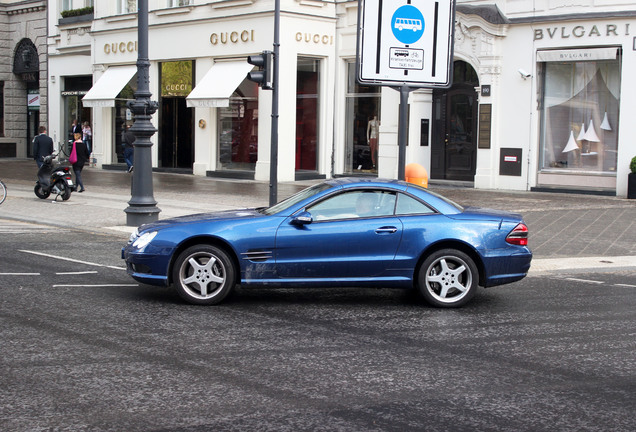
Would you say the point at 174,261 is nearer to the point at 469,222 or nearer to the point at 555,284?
the point at 469,222

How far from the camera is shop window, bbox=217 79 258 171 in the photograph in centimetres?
2841

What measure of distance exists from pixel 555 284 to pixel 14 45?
3579cm

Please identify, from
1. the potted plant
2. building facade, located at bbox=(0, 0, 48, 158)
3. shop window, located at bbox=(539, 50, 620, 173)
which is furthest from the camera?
building facade, located at bbox=(0, 0, 48, 158)

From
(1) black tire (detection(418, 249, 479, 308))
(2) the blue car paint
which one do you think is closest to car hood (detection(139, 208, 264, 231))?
(2) the blue car paint

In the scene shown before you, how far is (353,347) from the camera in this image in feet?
23.1

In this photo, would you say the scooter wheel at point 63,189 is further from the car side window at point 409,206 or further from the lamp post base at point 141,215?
the car side window at point 409,206

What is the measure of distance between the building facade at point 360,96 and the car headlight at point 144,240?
16695 millimetres

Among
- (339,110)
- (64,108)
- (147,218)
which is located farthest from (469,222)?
(64,108)

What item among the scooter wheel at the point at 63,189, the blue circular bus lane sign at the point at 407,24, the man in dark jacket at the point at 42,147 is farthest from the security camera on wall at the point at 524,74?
the man in dark jacket at the point at 42,147

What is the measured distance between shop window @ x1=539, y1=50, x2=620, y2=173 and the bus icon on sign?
11.1m

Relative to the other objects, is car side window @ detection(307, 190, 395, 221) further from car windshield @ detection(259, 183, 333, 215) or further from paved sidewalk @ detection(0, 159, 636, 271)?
paved sidewalk @ detection(0, 159, 636, 271)

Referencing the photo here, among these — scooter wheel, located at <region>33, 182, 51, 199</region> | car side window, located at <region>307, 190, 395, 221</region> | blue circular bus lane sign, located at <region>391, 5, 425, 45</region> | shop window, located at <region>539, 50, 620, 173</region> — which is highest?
blue circular bus lane sign, located at <region>391, 5, 425, 45</region>

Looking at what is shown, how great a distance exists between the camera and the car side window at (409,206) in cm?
902

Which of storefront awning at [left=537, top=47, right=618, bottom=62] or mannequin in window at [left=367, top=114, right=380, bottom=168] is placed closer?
storefront awning at [left=537, top=47, right=618, bottom=62]
